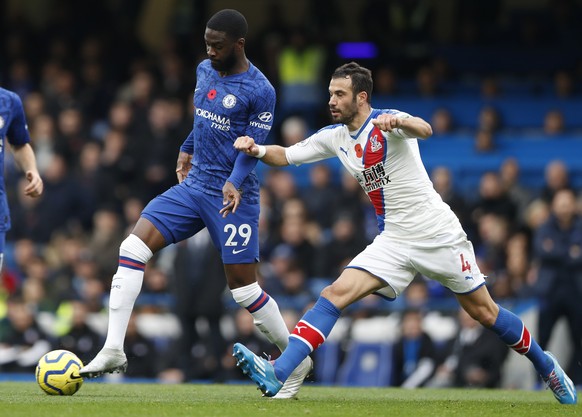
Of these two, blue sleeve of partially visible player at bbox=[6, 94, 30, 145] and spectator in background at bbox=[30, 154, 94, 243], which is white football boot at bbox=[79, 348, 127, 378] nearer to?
blue sleeve of partially visible player at bbox=[6, 94, 30, 145]

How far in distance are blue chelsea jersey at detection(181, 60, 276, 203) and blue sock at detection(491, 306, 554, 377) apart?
2154mm

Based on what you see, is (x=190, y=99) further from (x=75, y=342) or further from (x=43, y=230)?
(x=75, y=342)

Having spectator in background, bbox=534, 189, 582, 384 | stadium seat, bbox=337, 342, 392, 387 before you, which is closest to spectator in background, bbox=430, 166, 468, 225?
spectator in background, bbox=534, 189, 582, 384

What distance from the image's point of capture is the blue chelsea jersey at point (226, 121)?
955 centimetres

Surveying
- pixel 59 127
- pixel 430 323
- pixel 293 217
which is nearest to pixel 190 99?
pixel 59 127

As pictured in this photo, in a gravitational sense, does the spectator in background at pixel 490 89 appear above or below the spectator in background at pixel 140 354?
above

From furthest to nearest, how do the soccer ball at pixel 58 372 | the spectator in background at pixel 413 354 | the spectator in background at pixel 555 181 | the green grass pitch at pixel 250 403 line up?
1. the spectator in background at pixel 555 181
2. the spectator in background at pixel 413 354
3. the soccer ball at pixel 58 372
4. the green grass pitch at pixel 250 403

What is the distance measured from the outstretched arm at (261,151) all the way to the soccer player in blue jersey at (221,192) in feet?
0.41

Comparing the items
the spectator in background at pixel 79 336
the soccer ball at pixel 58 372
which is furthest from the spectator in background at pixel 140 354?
the soccer ball at pixel 58 372

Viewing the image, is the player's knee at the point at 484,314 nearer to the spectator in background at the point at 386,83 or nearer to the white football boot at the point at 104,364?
the white football boot at the point at 104,364

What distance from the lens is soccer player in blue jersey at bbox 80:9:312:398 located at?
9391mm

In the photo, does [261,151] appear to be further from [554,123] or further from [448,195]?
[554,123]

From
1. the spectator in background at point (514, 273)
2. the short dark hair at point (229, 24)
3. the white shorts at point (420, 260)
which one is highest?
the short dark hair at point (229, 24)

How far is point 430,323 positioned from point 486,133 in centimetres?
428
